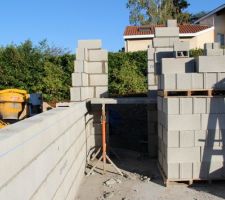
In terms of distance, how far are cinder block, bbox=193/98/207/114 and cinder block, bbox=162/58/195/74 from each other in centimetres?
66

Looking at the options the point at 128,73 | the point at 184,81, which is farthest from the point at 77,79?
the point at 128,73

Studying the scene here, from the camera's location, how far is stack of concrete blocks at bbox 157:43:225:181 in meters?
7.32

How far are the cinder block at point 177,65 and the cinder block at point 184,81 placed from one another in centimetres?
37

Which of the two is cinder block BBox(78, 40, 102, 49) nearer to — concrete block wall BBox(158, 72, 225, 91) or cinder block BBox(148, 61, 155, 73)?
cinder block BBox(148, 61, 155, 73)

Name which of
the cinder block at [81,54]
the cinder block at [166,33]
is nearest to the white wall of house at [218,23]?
the cinder block at [166,33]

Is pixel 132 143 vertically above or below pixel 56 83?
below

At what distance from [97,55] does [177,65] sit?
3.01 m

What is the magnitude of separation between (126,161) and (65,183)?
13.7 ft

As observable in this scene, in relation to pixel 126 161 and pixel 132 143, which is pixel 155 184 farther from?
pixel 132 143

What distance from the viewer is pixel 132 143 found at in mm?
12234

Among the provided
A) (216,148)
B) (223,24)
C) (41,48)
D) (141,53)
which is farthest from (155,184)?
(223,24)

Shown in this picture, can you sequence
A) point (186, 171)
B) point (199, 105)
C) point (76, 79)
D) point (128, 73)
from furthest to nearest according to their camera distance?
1. point (128, 73)
2. point (76, 79)
3. point (186, 171)
4. point (199, 105)

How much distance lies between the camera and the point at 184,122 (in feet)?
24.1

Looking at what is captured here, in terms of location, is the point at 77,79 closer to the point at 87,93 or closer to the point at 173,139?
the point at 87,93
